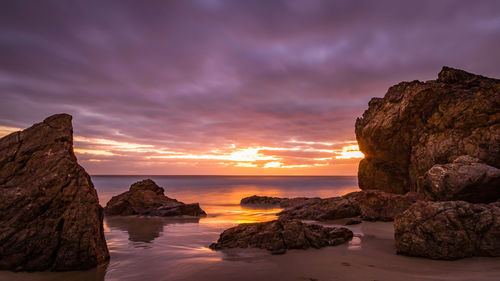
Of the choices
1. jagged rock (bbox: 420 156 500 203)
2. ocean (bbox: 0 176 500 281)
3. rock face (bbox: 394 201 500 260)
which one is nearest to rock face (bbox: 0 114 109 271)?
ocean (bbox: 0 176 500 281)

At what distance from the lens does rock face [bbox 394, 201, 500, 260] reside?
736cm

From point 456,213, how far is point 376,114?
48.1 feet

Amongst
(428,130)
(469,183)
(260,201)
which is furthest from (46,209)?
(260,201)

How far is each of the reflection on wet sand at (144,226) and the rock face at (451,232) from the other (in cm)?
910

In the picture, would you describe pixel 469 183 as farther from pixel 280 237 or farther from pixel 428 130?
pixel 428 130

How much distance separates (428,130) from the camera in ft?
58.1

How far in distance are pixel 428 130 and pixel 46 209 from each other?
63.6 feet

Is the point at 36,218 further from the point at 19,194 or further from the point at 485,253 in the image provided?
the point at 485,253

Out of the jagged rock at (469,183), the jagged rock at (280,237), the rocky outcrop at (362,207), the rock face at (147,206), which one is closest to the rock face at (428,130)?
the jagged rock at (469,183)

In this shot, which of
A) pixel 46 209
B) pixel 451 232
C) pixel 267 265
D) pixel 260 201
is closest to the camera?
pixel 46 209

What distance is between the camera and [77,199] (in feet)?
24.3

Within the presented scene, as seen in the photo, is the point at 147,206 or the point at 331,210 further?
the point at 147,206

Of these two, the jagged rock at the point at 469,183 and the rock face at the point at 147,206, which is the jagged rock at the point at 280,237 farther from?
the rock face at the point at 147,206

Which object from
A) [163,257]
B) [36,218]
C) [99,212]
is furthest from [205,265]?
[36,218]
